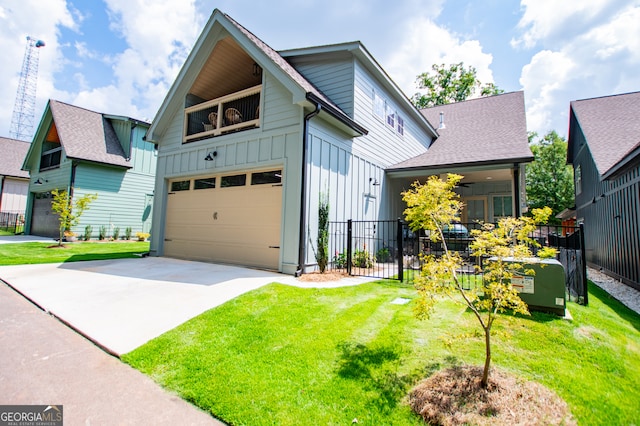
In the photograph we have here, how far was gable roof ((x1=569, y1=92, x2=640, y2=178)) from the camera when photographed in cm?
963

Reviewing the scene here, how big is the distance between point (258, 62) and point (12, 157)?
27.3 meters

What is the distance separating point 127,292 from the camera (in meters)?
5.10

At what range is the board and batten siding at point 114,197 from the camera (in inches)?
564

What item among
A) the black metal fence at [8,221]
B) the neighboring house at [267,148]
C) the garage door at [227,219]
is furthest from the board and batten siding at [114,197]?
the black metal fence at [8,221]

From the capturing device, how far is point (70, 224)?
12719 mm

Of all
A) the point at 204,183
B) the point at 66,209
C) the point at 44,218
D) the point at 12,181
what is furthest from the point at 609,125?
the point at 12,181

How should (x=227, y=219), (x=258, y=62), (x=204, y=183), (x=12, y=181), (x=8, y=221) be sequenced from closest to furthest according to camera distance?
1. (x=258, y=62)
2. (x=227, y=219)
3. (x=204, y=183)
4. (x=8, y=221)
5. (x=12, y=181)

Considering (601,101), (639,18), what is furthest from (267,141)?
(601,101)

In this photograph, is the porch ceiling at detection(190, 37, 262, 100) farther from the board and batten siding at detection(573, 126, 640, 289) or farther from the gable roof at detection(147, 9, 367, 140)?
the board and batten siding at detection(573, 126, 640, 289)

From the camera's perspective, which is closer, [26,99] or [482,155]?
[482,155]

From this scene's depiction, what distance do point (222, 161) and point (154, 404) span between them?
6931 mm

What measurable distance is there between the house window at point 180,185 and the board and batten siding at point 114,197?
309 inches

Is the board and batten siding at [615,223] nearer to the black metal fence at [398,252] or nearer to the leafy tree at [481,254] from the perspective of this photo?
the black metal fence at [398,252]

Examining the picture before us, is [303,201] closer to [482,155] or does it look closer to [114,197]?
[482,155]
